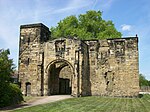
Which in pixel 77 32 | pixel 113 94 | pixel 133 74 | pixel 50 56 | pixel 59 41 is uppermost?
pixel 77 32

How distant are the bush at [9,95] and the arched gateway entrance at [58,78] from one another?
823 cm

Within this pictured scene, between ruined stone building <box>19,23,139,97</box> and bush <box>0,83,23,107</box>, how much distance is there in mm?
7564

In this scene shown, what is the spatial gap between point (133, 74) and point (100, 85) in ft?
13.0

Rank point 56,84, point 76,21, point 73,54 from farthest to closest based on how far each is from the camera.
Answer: point 76,21, point 56,84, point 73,54

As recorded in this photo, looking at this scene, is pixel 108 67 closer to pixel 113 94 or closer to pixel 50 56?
pixel 113 94

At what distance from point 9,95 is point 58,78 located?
1317cm

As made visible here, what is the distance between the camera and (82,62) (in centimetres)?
2638

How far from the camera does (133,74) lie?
27.6m

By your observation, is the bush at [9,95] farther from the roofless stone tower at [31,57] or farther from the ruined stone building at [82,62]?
the roofless stone tower at [31,57]

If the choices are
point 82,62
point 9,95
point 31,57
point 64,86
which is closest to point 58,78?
point 64,86

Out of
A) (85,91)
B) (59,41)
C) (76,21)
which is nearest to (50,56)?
(59,41)

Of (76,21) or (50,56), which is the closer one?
(50,56)

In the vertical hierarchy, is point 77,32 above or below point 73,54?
above

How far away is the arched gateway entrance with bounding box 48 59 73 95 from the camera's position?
27.2 meters
